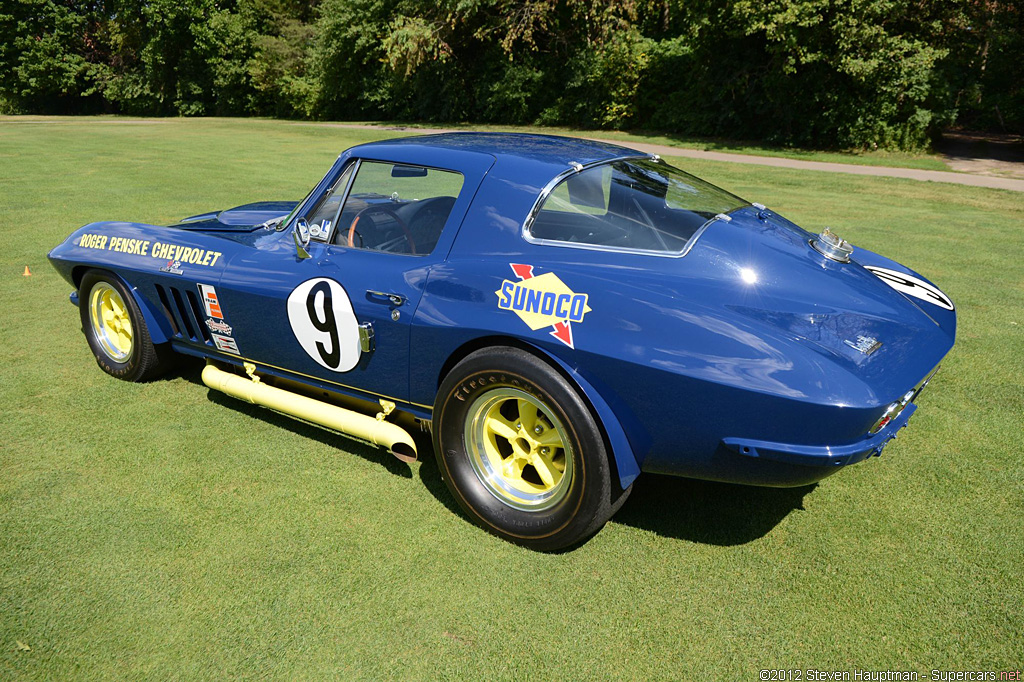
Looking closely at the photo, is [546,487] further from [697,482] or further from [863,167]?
[863,167]

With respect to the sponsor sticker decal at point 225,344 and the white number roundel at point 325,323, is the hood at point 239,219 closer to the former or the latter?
the sponsor sticker decal at point 225,344

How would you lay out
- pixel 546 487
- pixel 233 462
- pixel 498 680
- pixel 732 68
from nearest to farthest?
pixel 498 680 → pixel 546 487 → pixel 233 462 → pixel 732 68

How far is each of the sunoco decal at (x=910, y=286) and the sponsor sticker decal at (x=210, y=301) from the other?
3324 millimetres

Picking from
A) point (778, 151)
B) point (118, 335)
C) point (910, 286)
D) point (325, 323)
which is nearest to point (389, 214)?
point (325, 323)

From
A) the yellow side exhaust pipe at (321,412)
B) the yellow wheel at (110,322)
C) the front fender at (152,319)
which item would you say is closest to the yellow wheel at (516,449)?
the yellow side exhaust pipe at (321,412)

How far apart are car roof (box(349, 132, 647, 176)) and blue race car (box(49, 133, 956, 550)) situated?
0.06ft

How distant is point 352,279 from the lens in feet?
10.2

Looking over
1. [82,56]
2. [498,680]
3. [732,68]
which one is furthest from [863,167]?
[82,56]

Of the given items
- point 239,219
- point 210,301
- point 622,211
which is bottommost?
point 210,301

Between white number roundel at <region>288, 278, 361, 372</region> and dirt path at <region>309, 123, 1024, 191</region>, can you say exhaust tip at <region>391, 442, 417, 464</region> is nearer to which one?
white number roundel at <region>288, 278, 361, 372</region>

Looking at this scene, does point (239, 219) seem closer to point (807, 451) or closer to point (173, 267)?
point (173, 267)

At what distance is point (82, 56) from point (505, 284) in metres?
55.8

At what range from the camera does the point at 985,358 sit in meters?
4.70

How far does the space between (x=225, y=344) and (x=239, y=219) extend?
1021 millimetres
